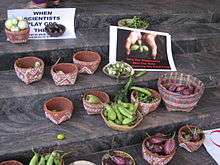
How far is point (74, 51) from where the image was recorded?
2484 mm

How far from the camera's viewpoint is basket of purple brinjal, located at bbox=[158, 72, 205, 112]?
225 centimetres

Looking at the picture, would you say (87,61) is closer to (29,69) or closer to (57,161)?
(29,69)

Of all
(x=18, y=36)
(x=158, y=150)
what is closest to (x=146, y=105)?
(x=158, y=150)

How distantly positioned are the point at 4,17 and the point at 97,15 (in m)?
0.71

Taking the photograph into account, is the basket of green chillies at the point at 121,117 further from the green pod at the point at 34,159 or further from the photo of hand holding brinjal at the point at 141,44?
the photo of hand holding brinjal at the point at 141,44

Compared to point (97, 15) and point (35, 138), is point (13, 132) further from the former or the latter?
point (97, 15)

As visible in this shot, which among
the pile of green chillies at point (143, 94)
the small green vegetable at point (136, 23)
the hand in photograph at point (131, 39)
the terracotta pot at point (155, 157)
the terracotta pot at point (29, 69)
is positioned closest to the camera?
the terracotta pot at point (155, 157)

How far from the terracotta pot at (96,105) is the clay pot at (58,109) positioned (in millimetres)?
104

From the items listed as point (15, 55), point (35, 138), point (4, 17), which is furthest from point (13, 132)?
point (4, 17)

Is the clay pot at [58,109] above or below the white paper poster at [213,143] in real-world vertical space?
above

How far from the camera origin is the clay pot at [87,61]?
7.71 feet

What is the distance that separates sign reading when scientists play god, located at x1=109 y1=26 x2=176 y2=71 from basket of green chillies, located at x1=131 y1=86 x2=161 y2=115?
235 millimetres

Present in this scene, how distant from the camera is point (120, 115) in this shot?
6.91 ft

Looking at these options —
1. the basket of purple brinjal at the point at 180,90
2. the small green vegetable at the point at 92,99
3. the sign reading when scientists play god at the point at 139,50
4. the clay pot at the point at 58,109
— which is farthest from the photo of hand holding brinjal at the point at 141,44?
the clay pot at the point at 58,109
